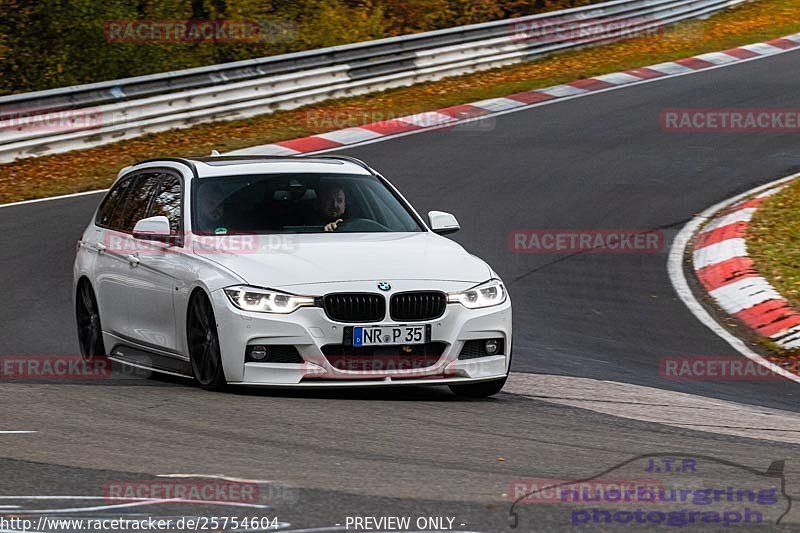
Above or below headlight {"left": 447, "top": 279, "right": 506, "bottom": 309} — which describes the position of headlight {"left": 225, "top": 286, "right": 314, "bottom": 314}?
above

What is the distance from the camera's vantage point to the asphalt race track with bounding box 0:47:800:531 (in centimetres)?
575

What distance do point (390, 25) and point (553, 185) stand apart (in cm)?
1176

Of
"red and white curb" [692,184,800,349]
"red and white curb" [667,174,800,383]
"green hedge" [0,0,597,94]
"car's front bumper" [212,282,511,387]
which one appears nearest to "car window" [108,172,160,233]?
"car's front bumper" [212,282,511,387]

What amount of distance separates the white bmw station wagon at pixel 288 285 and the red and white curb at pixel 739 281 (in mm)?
3071

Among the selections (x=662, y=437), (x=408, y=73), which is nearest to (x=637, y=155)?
(x=408, y=73)

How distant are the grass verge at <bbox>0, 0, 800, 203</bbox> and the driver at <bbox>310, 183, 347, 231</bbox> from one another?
324 inches

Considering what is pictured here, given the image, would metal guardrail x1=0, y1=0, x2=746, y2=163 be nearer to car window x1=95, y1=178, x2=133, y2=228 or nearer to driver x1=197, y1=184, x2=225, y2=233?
car window x1=95, y1=178, x2=133, y2=228

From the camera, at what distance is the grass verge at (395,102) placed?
17969 mm

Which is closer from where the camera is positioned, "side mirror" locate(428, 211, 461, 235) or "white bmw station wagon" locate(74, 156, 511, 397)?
"white bmw station wagon" locate(74, 156, 511, 397)

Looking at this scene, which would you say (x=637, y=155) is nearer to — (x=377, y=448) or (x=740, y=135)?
(x=740, y=135)

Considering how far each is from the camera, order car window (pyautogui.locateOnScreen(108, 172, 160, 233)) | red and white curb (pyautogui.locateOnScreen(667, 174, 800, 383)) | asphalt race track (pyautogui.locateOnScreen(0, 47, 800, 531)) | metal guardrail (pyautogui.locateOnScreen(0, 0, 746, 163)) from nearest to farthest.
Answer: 1. asphalt race track (pyautogui.locateOnScreen(0, 47, 800, 531))
2. car window (pyautogui.locateOnScreen(108, 172, 160, 233))
3. red and white curb (pyautogui.locateOnScreen(667, 174, 800, 383))
4. metal guardrail (pyautogui.locateOnScreen(0, 0, 746, 163))

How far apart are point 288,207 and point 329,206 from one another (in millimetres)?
271

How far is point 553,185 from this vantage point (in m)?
16.8

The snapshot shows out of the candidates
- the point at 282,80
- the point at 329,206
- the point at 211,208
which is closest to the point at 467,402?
the point at 329,206
